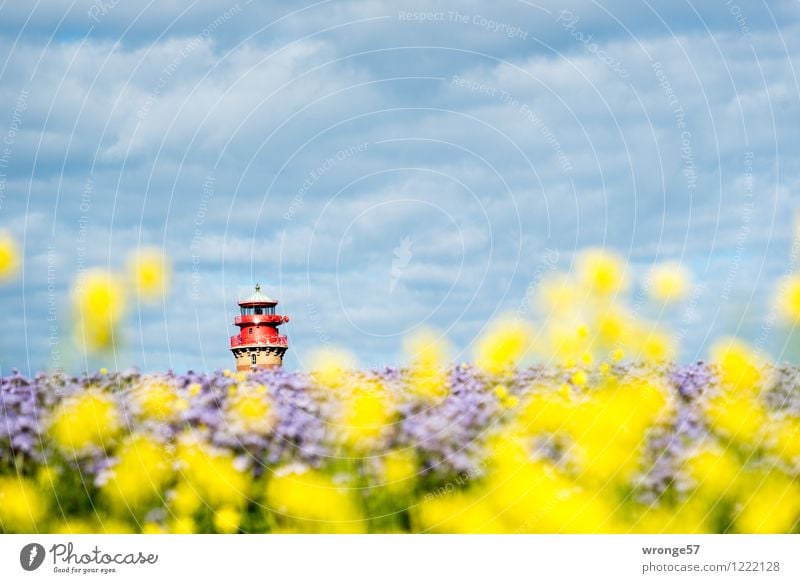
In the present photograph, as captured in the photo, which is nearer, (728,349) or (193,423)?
(193,423)

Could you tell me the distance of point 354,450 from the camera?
877cm

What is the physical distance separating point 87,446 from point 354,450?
7.04 ft

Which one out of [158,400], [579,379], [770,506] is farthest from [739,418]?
[158,400]

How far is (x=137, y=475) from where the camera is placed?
8812 millimetres

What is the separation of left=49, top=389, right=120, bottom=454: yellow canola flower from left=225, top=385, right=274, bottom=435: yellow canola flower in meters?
0.94

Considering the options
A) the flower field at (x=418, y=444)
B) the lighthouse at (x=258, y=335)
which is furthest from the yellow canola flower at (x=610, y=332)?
the lighthouse at (x=258, y=335)

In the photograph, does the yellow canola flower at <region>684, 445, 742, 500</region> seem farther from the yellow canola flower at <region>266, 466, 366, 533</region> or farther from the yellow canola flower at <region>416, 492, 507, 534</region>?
the yellow canola flower at <region>266, 466, 366, 533</region>

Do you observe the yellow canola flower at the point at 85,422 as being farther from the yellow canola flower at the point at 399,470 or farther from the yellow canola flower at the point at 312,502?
the yellow canola flower at the point at 399,470

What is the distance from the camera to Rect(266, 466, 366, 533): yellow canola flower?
8.59m
